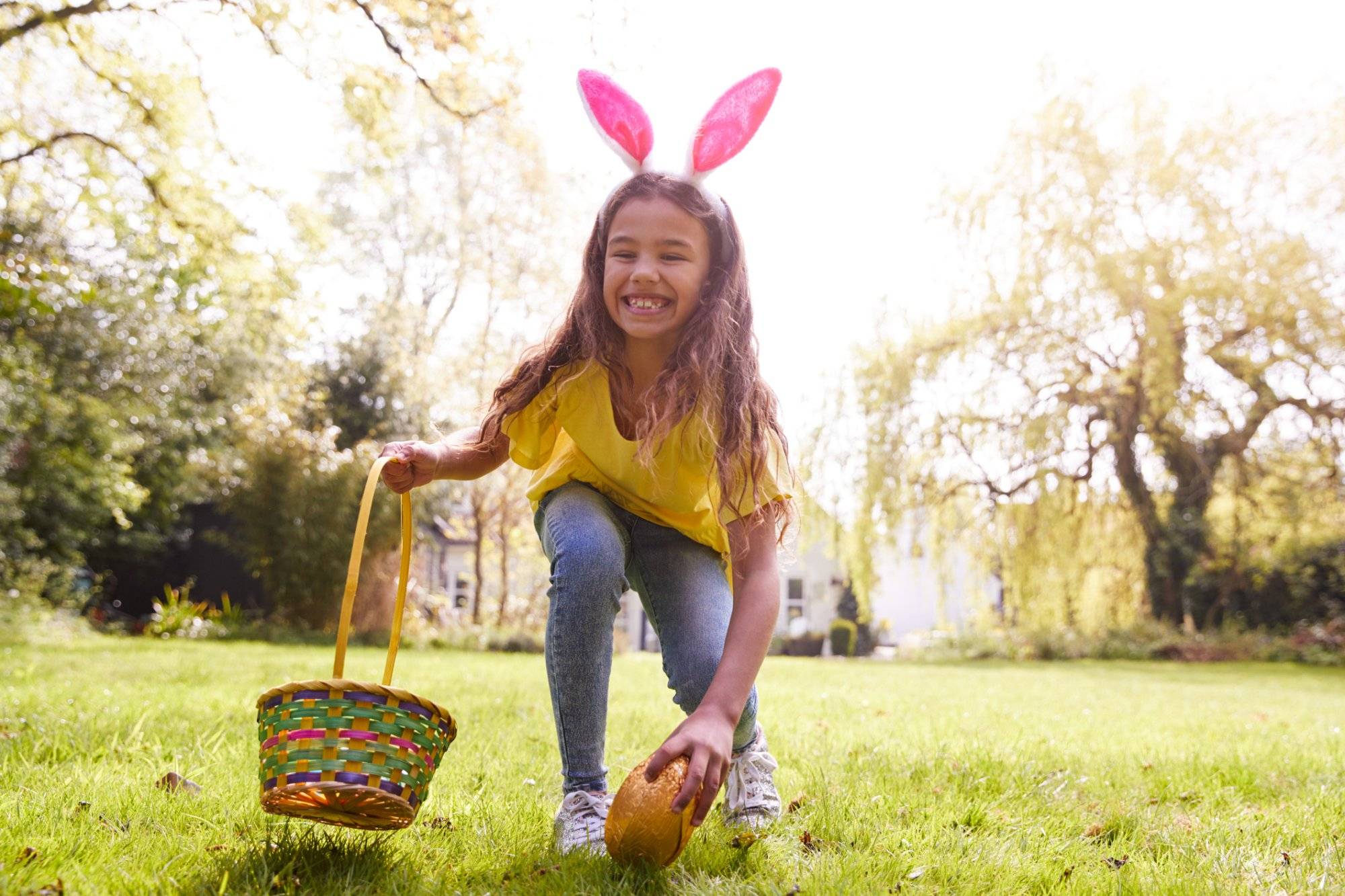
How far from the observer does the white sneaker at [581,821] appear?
6.61ft

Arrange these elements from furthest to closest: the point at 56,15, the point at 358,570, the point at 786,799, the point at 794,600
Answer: the point at 794,600 < the point at 56,15 < the point at 786,799 < the point at 358,570

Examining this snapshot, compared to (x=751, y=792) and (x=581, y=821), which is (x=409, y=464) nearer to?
(x=581, y=821)

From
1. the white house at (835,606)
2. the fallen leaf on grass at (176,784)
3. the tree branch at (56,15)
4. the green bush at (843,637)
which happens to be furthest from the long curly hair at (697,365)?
the green bush at (843,637)

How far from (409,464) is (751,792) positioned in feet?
3.60

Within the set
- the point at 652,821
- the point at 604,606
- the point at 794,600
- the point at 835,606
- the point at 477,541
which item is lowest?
the point at 652,821

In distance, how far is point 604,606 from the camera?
215cm

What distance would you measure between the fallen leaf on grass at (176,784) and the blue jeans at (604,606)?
3.09 feet

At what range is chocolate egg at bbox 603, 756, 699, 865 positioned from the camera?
1.76 metres

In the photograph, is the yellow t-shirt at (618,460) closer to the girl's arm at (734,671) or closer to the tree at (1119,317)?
the girl's arm at (734,671)

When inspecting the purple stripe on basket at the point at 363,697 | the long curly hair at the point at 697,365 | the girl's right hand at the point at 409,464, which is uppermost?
the long curly hair at the point at 697,365

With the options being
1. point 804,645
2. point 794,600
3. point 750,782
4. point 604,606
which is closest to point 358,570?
point 604,606

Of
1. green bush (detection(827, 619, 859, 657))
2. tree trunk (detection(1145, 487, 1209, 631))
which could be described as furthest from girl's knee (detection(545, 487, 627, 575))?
green bush (detection(827, 619, 859, 657))

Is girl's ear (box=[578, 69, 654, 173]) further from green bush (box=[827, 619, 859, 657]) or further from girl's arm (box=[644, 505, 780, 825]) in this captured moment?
green bush (box=[827, 619, 859, 657])

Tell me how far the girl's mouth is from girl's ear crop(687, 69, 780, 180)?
1.02 ft
